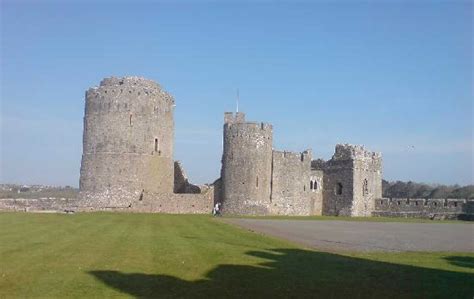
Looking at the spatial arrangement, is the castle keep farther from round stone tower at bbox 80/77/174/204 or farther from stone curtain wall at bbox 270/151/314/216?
round stone tower at bbox 80/77/174/204

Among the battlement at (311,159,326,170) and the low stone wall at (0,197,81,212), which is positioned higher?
the battlement at (311,159,326,170)

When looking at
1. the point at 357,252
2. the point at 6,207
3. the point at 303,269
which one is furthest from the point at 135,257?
the point at 6,207

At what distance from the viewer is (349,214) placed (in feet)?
155

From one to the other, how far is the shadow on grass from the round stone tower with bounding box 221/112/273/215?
2789cm

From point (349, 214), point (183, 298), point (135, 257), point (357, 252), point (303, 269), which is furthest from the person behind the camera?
point (349, 214)

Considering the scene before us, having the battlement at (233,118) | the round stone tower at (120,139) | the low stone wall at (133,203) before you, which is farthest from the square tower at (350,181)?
the round stone tower at (120,139)

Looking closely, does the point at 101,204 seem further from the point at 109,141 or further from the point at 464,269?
the point at 464,269

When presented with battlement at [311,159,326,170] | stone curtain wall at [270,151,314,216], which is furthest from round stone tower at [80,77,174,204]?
battlement at [311,159,326,170]

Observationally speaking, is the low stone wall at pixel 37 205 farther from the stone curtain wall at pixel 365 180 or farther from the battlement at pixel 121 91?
the stone curtain wall at pixel 365 180

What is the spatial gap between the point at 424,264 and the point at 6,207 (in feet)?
101

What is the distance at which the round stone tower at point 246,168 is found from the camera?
41594mm

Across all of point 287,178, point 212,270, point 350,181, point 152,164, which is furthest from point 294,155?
point 212,270

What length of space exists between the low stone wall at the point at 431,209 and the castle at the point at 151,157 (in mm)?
9690

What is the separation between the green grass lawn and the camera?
34.0ft
